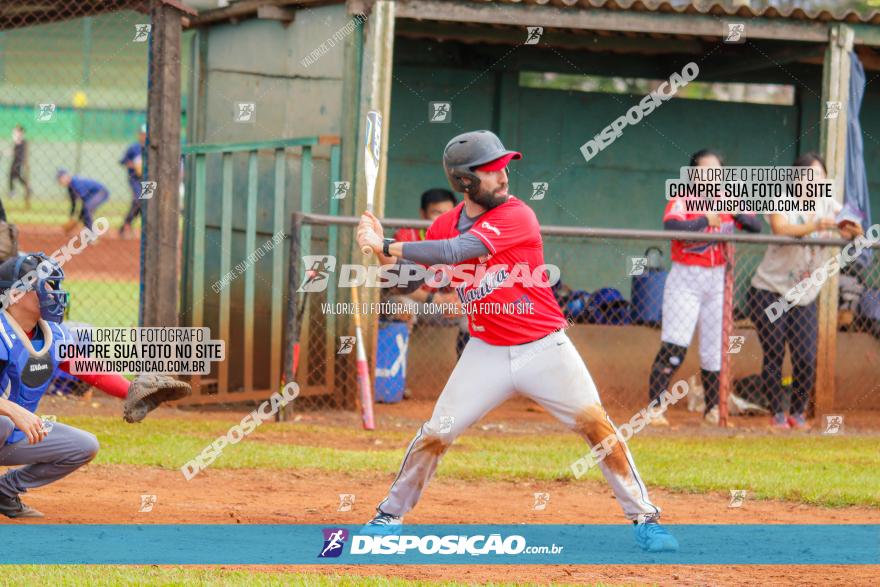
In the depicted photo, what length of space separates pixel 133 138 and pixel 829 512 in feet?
82.2

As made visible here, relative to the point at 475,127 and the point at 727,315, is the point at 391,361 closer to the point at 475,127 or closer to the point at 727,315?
the point at 727,315

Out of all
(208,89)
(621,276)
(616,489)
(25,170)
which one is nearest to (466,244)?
(616,489)

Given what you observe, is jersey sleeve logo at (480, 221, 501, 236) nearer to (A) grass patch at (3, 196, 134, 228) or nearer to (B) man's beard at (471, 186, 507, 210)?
(B) man's beard at (471, 186, 507, 210)

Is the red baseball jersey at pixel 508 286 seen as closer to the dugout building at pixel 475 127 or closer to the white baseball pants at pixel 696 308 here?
the dugout building at pixel 475 127

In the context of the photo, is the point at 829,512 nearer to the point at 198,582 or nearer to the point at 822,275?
the point at 822,275

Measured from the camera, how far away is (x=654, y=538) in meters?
6.49

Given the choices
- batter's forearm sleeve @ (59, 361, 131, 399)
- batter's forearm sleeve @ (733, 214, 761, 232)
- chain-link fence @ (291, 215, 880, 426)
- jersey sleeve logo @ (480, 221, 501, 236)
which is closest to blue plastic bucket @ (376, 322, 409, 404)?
chain-link fence @ (291, 215, 880, 426)

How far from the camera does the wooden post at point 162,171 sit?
1039cm

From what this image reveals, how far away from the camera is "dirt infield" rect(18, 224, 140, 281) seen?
20.6m

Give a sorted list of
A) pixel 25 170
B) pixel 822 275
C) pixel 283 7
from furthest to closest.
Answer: pixel 25 170
pixel 283 7
pixel 822 275

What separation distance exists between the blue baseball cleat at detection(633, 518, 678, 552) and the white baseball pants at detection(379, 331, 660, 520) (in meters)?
0.06

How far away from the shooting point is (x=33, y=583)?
17.9 feet

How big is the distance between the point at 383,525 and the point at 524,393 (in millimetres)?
941

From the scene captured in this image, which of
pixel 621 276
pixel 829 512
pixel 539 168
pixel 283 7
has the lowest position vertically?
pixel 829 512
